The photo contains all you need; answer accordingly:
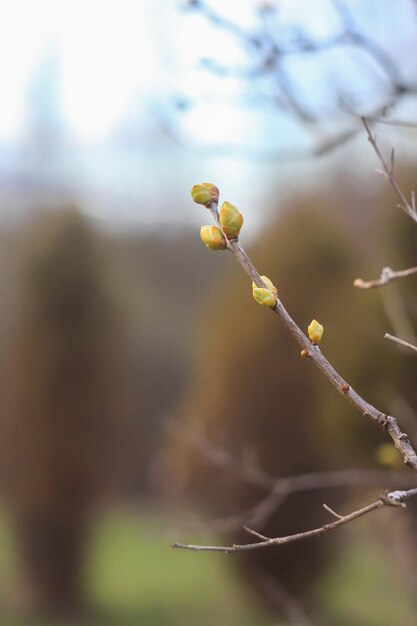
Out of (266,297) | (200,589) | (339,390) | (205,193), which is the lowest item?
(200,589)

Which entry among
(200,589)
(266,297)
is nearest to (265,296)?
(266,297)

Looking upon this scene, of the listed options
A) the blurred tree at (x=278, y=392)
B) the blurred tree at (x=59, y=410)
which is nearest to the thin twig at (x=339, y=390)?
the blurred tree at (x=278, y=392)

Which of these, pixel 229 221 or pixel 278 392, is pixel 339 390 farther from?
pixel 278 392

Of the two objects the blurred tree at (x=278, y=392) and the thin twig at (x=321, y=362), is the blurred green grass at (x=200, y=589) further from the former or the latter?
the thin twig at (x=321, y=362)

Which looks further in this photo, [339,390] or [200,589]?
[200,589]

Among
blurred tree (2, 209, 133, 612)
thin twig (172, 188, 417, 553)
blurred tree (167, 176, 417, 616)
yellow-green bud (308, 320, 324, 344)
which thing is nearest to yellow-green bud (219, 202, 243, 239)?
thin twig (172, 188, 417, 553)

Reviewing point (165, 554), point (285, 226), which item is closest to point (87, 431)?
point (285, 226)
